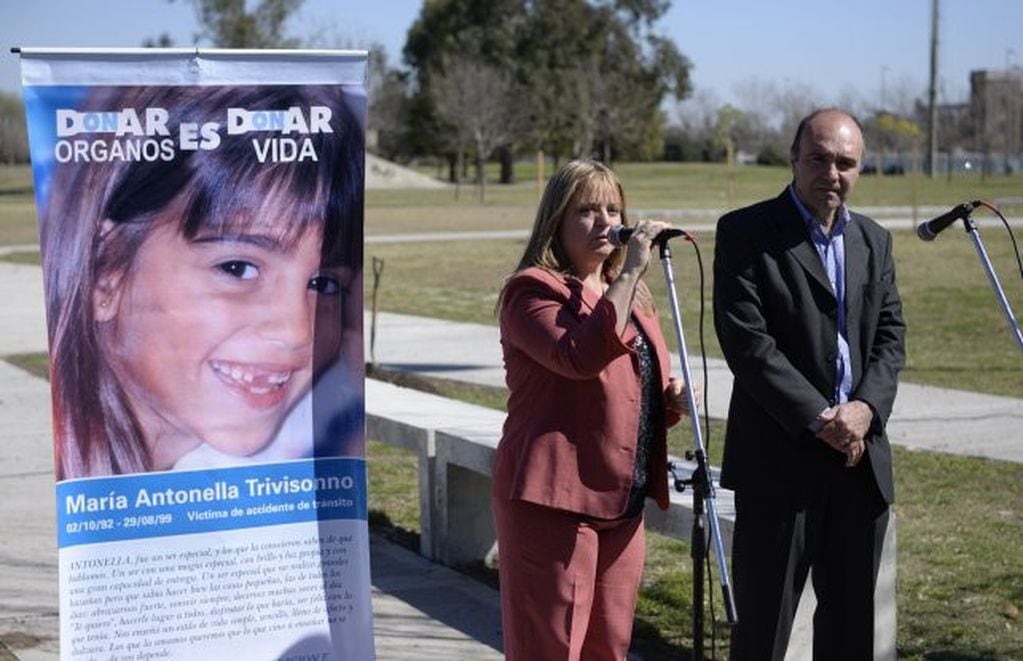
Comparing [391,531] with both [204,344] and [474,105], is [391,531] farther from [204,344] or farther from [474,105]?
[474,105]

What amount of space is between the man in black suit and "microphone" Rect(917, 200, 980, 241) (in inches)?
5.7

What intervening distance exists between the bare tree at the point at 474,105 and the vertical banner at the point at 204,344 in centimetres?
6480

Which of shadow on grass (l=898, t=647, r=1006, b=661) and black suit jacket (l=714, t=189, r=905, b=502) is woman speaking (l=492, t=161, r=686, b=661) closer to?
black suit jacket (l=714, t=189, r=905, b=502)

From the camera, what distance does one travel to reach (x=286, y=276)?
Answer: 177 inches

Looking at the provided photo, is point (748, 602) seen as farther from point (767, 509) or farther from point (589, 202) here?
point (589, 202)

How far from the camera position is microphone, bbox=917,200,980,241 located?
14.1 feet

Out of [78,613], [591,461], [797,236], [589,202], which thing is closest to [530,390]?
[591,461]

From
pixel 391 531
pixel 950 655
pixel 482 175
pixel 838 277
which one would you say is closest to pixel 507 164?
pixel 482 175

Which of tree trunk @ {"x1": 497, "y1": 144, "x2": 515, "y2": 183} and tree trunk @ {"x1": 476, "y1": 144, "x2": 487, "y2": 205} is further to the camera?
tree trunk @ {"x1": 497, "y1": 144, "x2": 515, "y2": 183}

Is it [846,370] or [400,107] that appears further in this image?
[400,107]

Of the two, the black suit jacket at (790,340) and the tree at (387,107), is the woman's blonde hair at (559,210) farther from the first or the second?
the tree at (387,107)

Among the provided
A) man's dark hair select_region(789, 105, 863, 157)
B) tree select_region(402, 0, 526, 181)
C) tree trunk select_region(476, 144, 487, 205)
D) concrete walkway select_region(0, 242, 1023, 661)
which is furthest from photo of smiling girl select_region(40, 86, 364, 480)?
tree select_region(402, 0, 526, 181)

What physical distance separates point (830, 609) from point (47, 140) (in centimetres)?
248

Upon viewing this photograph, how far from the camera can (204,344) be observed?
4434mm
